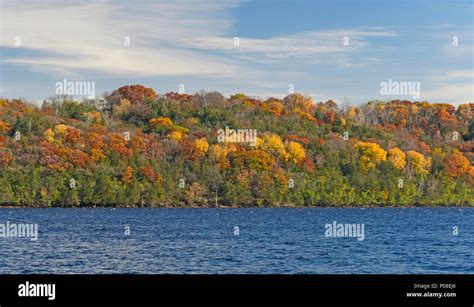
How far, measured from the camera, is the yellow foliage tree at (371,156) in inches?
5600

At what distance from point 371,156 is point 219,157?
3129 centimetres

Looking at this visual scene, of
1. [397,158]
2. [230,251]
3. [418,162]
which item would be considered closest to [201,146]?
[397,158]

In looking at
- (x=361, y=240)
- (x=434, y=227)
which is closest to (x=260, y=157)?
(x=434, y=227)

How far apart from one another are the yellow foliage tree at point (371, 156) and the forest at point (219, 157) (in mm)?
195

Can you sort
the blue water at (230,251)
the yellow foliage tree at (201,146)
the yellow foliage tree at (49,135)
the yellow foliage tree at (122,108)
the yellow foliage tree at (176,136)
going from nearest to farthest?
1. the blue water at (230,251)
2. the yellow foliage tree at (49,135)
3. the yellow foliage tree at (201,146)
4. the yellow foliage tree at (176,136)
5. the yellow foliage tree at (122,108)

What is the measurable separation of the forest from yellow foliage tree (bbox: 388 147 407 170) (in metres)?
0.24

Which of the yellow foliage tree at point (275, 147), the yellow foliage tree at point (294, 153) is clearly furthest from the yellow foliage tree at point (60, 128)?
the yellow foliage tree at point (294, 153)

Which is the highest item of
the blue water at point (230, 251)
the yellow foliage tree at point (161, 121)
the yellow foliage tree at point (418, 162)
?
the yellow foliage tree at point (161, 121)

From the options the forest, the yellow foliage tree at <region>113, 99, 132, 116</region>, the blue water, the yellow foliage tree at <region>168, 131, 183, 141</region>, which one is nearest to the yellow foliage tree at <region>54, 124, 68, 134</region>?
the forest

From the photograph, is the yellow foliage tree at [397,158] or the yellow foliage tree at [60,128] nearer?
the yellow foliage tree at [60,128]

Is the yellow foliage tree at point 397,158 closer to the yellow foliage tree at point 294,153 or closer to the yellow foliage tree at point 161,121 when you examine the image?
the yellow foliage tree at point 294,153

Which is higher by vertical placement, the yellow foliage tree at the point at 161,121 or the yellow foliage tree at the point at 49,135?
the yellow foliage tree at the point at 161,121

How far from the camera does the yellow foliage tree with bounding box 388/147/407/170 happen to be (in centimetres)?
14238

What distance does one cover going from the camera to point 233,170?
13238 centimetres
